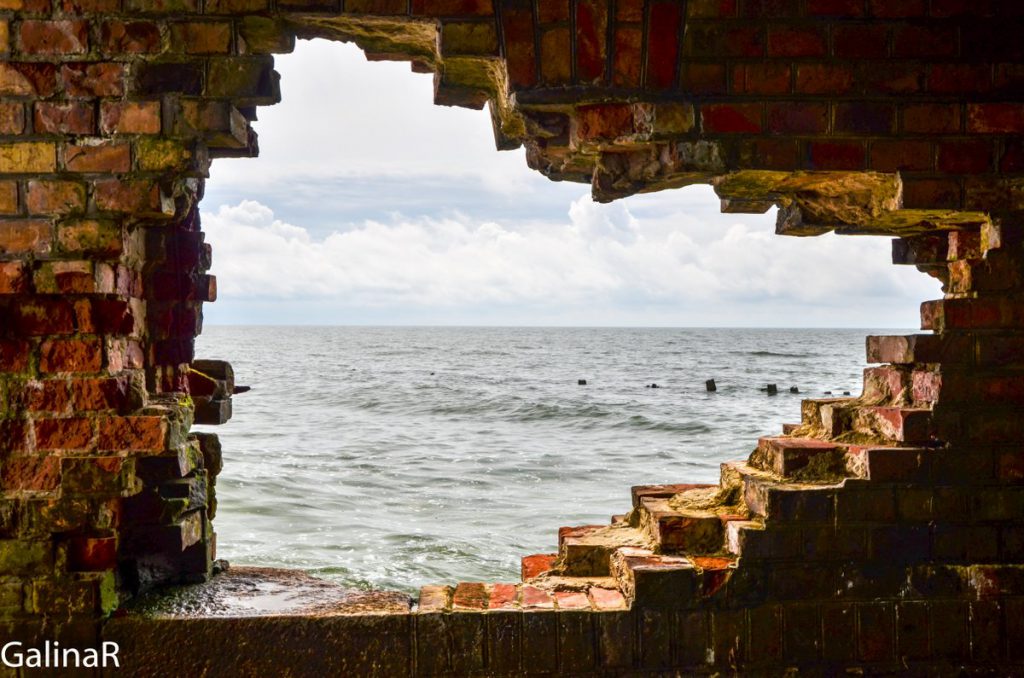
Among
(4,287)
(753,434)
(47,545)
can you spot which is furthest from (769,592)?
(753,434)

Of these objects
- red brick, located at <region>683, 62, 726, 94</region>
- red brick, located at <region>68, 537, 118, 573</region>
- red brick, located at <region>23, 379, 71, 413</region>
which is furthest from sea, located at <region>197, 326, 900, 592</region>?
red brick, located at <region>683, 62, 726, 94</region>

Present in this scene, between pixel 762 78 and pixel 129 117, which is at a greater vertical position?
pixel 762 78

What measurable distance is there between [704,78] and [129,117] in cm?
174

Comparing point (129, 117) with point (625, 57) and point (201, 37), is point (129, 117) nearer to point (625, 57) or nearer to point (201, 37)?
point (201, 37)

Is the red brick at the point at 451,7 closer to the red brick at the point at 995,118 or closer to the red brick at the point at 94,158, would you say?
the red brick at the point at 94,158

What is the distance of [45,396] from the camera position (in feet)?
7.43

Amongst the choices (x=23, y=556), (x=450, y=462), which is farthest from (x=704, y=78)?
(x=450, y=462)

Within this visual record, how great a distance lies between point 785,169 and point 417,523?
6.02 m

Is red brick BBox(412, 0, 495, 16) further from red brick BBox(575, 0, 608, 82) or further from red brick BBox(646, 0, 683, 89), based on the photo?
red brick BBox(646, 0, 683, 89)

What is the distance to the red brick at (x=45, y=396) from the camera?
226cm

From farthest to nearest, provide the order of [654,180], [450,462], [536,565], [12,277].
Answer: [450,462]
[536,565]
[654,180]
[12,277]

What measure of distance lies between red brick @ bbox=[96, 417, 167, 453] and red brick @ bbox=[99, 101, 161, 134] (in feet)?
2.83

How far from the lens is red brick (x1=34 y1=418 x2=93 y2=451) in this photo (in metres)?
2.26

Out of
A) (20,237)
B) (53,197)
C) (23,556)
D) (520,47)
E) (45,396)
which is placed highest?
(520,47)
